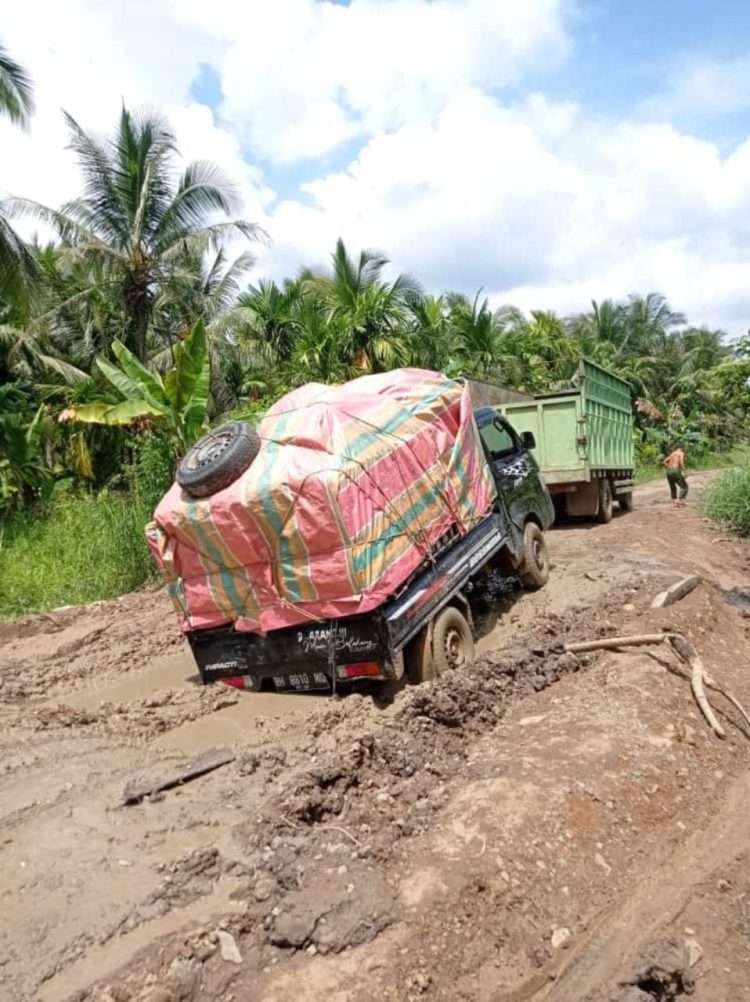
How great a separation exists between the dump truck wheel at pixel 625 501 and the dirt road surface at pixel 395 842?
378 inches

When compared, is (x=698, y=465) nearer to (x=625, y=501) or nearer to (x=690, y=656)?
(x=625, y=501)

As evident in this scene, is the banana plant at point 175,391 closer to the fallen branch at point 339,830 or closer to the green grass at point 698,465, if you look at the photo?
the fallen branch at point 339,830

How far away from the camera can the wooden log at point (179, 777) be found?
175 inches

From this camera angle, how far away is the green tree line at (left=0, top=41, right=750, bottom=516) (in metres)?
13.3

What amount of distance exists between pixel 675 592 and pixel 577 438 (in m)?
5.51

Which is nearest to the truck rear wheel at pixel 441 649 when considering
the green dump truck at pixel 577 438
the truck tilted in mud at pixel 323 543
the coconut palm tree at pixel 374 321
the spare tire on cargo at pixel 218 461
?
the truck tilted in mud at pixel 323 543

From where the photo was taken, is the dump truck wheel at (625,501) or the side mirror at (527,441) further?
the dump truck wheel at (625,501)

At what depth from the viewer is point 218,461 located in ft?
18.3

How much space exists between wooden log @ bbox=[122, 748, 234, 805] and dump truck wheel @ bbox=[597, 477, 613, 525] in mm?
10439

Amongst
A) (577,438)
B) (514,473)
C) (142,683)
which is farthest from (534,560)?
(577,438)

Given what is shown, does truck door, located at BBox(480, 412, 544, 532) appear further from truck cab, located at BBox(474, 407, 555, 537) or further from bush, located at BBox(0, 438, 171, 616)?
bush, located at BBox(0, 438, 171, 616)

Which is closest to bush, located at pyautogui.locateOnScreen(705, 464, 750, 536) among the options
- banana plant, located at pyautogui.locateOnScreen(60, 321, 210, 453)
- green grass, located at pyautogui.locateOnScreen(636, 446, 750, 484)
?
banana plant, located at pyautogui.locateOnScreen(60, 321, 210, 453)

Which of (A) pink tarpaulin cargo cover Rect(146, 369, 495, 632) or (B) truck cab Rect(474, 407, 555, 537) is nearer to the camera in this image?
(A) pink tarpaulin cargo cover Rect(146, 369, 495, 632)

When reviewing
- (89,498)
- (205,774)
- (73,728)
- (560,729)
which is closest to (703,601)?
(560,729)
